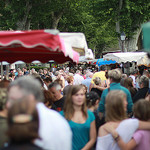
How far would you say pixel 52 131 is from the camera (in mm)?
2676

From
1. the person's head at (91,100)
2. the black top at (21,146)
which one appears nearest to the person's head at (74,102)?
the person's head at (91,100)

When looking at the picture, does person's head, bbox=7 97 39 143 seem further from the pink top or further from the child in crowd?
the pink top

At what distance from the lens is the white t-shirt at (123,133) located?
11.8ft

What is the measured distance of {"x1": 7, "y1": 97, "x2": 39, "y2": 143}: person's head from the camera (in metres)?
2.09

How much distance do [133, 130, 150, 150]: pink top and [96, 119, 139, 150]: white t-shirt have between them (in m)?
0.06

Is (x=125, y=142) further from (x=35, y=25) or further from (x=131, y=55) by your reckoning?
(x=35, y=25)

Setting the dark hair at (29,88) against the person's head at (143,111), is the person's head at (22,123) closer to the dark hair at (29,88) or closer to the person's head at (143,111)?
the dark hair at (29,88)

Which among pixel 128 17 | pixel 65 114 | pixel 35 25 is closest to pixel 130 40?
pixel 128 17

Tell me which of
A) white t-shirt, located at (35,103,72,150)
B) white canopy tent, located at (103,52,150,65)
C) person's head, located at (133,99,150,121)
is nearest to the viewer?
white t-shirt, located at (35,103,72,150)

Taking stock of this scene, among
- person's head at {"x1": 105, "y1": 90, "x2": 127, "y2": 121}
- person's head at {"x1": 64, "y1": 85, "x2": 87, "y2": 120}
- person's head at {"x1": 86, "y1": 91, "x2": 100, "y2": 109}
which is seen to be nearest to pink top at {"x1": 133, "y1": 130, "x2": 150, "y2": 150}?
person's head at {"x1": 105, "y1": 90, "x2": 127, "y2": 121}

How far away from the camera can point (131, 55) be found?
1463 centimetres

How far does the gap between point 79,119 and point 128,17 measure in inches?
918

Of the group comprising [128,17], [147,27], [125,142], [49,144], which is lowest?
[125,142]

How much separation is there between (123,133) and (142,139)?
0.24m
